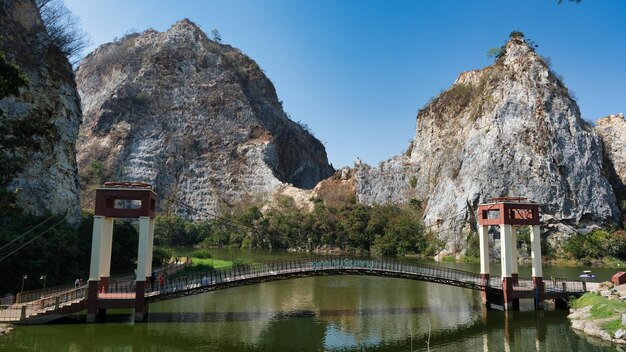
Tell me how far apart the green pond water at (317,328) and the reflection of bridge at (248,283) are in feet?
2.73

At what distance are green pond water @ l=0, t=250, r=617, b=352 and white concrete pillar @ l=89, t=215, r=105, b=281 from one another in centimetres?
223

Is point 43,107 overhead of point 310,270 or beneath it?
overhead

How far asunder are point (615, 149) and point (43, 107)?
224 ft

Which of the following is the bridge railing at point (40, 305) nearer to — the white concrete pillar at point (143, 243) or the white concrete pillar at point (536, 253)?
the white concrete pillar at point (143, 243)

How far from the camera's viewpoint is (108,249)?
20781mm

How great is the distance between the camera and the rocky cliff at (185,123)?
269ft

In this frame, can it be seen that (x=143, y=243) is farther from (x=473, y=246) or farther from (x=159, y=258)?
(x=473, y=246)

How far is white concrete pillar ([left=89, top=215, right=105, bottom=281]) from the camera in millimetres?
19703

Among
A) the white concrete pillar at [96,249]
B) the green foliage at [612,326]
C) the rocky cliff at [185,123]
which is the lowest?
the green foliage at [612,326]

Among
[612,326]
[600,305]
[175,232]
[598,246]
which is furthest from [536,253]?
[175,232]

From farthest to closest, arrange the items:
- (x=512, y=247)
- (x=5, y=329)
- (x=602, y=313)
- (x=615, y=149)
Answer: (x=615, y=149), (x=512, y=247), (x=602, y=313), (x=5, y=329)

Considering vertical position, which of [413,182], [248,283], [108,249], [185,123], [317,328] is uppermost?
[185,123]

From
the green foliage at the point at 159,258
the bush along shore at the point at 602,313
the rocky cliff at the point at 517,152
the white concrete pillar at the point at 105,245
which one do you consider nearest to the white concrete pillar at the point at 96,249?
the white concrete pillar at the point at 105,245

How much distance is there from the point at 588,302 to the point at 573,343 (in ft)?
18.3
